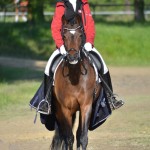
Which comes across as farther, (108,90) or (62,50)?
(108,90)

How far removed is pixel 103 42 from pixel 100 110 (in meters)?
26.6

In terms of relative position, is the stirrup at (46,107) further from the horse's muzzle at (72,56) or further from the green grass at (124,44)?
the green grass at (124,44)

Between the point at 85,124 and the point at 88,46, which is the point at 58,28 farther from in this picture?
the point at 85,124

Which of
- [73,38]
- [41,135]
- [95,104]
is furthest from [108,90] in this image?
[41,135]

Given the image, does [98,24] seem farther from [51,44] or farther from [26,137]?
[26,137]

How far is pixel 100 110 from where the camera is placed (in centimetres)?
1097

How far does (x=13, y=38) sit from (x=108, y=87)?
93.7ft

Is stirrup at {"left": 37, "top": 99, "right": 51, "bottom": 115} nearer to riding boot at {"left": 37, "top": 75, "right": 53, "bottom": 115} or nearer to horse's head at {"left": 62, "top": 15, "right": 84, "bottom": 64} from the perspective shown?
riding boot at {"left": 37, "top": 75, "right": 53, "bottom": 115}

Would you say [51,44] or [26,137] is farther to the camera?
[51,44]

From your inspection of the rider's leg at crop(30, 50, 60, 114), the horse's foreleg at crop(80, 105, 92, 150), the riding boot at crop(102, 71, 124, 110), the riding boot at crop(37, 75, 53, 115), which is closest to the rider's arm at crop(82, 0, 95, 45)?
the rider's leg at crop(30, 50, 60, 114)

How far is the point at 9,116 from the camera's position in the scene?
16812mm

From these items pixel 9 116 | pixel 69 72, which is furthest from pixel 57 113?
pixel 9 116

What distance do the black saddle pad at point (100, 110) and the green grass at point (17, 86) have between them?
7241mm

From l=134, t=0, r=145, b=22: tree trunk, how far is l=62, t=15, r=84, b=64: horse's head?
112 feet
